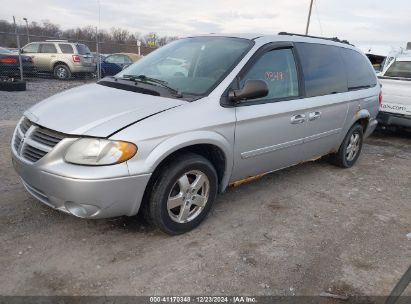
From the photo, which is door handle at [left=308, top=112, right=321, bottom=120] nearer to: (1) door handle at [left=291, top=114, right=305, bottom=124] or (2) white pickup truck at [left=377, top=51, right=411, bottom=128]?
(1) door handle at [left=291, top=114, right=305, bottom=124]

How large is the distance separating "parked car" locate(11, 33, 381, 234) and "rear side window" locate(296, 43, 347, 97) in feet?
0.06

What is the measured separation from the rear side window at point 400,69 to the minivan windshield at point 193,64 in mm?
5981

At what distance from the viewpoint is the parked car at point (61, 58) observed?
1571 centimetres

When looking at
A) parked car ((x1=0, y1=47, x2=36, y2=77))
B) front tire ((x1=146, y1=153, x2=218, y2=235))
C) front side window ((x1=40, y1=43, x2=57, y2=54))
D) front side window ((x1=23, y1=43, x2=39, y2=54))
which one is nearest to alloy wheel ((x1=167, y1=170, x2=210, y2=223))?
front tire ((x1=146, y1=153, x2=218, y2=235))

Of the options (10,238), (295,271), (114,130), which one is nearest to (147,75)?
(114,130)

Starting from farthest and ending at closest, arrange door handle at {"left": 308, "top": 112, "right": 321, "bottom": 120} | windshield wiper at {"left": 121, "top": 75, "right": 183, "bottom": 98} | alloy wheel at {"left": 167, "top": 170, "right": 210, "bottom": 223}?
door handle at {"left": 308, "top": 112, "right": 321, "bottom": 120}
windshield wiper at {"left": 121, "top": 75, "right": 183, "bottom": 98}
alloy wheel at {"left": 167, "top": 170, "right": 210, "bottom": 223}

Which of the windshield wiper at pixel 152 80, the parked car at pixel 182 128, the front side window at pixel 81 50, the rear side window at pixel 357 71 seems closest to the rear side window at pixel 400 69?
the rear side window at pixel 357 71

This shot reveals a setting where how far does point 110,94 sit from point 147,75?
Result: 1.94 feet

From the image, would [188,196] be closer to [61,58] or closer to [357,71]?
[357,71]

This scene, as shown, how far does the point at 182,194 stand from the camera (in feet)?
10.7

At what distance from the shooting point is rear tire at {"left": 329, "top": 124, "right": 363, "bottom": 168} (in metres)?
5.42

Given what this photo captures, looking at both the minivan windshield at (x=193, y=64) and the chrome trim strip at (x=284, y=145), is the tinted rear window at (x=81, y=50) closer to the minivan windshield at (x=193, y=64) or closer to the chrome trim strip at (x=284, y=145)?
the minivan windshield at (x=193, y=64)

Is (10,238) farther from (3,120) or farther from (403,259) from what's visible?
(3,120)

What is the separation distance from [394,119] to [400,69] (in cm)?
175
